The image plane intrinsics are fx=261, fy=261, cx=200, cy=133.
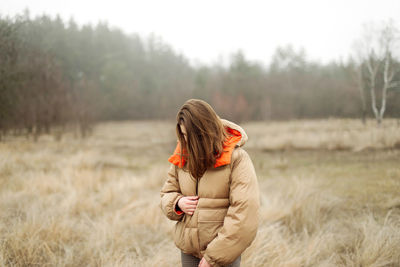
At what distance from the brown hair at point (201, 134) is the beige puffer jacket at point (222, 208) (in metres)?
0.06

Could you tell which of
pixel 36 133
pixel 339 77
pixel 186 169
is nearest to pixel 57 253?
pixel 186 169

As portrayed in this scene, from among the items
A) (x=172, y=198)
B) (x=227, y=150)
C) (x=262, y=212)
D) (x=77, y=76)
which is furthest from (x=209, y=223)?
(x=77, y=76)

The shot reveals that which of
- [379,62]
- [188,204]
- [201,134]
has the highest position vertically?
[379,62]

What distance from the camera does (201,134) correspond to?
1.62m

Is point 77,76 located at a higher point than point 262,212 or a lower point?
higher

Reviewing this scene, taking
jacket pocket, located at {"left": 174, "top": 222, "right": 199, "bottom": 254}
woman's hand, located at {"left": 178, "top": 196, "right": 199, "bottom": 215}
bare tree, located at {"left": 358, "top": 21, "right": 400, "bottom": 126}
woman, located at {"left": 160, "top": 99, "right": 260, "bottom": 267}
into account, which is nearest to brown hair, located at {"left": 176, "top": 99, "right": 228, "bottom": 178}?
woman, located at {"left": 160, "top": 99, "right": 260, "bottom": 267}

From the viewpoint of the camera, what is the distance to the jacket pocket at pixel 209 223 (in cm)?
160

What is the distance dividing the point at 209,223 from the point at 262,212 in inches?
97.6

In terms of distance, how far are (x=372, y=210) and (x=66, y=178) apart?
18.3 ft

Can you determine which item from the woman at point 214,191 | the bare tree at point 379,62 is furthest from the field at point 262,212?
the woman at point 214,191

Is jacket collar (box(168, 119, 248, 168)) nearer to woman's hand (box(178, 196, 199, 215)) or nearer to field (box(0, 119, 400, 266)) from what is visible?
woman's hand (box(178, 196, 199, 215))

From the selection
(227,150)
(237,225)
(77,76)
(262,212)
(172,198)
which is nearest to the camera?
(237,225)

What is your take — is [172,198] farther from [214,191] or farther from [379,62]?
[379,62]

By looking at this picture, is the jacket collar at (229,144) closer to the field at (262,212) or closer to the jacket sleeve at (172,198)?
the jacket sleeve at (172,198)
